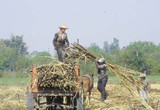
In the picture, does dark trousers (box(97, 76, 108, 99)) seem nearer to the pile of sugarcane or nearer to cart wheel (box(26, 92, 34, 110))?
the pile of sugarcane

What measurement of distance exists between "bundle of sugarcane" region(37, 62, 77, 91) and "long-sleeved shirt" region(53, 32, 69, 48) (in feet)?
6.64

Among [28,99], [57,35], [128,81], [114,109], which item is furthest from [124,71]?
[28,99]

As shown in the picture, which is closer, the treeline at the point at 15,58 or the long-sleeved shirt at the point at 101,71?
the long-sleeved shirt at the point at 101,71

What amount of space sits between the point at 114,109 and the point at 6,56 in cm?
5731

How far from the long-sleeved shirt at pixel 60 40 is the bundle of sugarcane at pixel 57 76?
2.02 meters

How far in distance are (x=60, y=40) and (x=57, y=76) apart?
91.5 inches

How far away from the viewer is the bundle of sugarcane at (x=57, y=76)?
9305 millimetres

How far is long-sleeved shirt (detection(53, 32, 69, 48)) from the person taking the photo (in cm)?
1142

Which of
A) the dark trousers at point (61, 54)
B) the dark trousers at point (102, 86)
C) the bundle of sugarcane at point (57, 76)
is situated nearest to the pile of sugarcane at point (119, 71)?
the dark trousers at point (61, 54)

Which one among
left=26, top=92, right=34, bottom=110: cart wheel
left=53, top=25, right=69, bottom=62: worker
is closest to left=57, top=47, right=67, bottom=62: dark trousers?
left=53, top=25, right=69, bottom=62: worker

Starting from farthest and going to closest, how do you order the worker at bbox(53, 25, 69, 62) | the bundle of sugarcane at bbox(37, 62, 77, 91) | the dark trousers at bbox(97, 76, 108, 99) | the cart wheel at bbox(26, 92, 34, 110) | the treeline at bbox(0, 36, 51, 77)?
the treeline at bbox(0, 36, 51, 77) < the dark trousers at bbox(97, 76, 108, 99) < the worker at bbox(53, 25, 69, 62) < the cart wheel at bbox(26, 92, 34, 110) < the bundle of sugarcane at bbox(37, 62, 77, 91)

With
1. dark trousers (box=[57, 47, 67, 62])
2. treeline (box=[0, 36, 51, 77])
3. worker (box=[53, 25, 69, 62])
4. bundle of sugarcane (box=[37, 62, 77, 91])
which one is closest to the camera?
bundle of sugarcane (box=[37, 62, 77, 91])

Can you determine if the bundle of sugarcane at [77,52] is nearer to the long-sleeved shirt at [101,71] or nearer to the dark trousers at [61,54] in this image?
the dark trousers at [61,54]

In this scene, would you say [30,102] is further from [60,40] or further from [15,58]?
[15,58]
